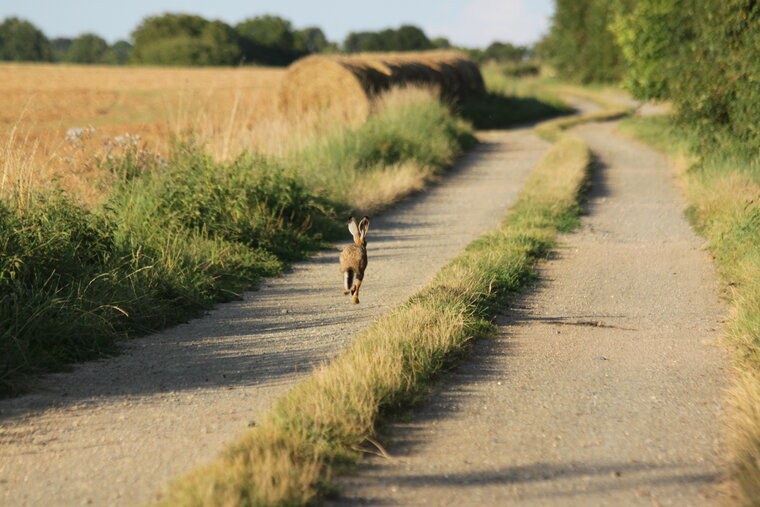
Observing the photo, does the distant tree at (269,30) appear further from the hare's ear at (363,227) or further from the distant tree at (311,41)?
the hare's ear at (363,227)

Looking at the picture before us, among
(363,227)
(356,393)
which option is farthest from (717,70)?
(356,393)

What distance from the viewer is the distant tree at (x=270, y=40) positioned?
78225 millimetres

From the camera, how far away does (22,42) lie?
90750mm

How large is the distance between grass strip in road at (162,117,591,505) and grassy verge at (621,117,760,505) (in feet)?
5.68

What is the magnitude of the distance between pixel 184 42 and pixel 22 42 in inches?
1135

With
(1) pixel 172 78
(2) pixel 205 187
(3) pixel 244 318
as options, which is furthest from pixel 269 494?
(1) pixel 172 78

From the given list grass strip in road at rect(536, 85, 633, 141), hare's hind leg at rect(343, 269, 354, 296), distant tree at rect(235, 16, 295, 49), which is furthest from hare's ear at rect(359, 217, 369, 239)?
distant tree at rect(235, 16, 295, 49)

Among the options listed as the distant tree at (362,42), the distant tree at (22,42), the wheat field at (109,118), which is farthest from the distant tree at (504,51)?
the wheat field at (109,118)

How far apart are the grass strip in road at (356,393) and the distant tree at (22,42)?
9256 cm

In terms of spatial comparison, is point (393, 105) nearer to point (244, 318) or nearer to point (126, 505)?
point (244, 318)

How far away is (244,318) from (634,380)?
3173 millimetres

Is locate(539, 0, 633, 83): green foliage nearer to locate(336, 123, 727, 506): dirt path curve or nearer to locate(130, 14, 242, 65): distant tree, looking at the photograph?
locate(130, 14, 242, 65): distant tree

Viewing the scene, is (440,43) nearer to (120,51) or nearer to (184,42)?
(120,51)

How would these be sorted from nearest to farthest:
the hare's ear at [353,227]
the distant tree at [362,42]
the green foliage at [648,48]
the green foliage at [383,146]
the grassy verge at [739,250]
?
1. the grassy verge at [739,250]
2. the hare's ear at [353,227]
3. the green foliage at [383,146]
4. the green foliage at [648,48]
5. the distant tree at [362,42]
